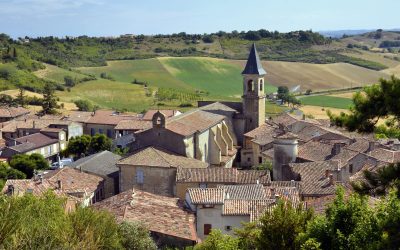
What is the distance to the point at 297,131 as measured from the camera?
48406 millimetres

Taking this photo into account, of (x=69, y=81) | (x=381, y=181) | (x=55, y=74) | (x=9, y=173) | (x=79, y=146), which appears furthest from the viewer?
(x=55, y=74)

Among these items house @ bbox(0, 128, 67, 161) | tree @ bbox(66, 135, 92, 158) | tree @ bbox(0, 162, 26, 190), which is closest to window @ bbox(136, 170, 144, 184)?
tree @ bbox(0, 162, 26, 190)

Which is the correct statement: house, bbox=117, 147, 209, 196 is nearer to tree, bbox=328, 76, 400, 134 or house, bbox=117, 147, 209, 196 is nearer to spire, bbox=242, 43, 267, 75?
spire, bbox=242, 43, 267, 75

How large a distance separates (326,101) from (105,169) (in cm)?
Answer: 5669

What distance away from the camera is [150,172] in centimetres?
3195

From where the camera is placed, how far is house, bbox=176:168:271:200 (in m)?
30.2

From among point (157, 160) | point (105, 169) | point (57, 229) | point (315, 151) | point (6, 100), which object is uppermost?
point (57, 229)

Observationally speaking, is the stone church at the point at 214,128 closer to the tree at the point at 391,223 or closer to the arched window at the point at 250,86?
the arched window at the point at 250,86

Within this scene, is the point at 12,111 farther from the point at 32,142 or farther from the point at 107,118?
the point at 32,142

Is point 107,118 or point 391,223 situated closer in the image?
point 391,223

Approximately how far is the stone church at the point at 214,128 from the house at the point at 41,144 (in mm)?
14689

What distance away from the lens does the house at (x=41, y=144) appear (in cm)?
4981

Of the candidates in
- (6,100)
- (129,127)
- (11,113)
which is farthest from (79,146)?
(6,100)

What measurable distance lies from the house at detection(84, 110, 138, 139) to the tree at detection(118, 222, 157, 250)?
40.6 m
